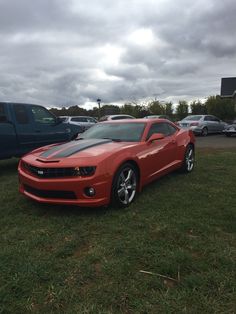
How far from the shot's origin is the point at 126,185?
4.53m

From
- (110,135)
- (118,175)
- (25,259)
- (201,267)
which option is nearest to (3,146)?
(110,135)

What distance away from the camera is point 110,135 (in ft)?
18.2

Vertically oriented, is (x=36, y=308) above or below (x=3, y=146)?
below

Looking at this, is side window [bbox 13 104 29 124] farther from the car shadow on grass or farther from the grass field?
the car shadow on grass

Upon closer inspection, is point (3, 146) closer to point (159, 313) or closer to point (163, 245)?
point (163, 245)

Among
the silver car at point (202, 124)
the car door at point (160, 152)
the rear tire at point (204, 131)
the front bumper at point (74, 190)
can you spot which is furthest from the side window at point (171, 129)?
the rear tire at point (204, 131)

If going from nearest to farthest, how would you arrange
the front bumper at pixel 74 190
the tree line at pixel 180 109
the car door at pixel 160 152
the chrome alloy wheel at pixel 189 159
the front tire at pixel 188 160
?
the front bumper at pixel 74 190 → the car door at pixel 160 152 → the front tire at pixel 188 160 → the chrome alloy wheel at pixel 189 159 → the tree line at pixel 180 109

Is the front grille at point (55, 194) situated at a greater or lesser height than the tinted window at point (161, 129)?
lesser

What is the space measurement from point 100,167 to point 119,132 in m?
1.60

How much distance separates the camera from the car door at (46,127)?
8102mm

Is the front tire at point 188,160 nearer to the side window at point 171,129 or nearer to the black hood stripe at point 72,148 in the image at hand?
the side window at point 171,129

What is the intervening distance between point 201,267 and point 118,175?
183 cm

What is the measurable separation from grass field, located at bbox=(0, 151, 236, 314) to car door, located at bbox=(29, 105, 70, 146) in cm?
340

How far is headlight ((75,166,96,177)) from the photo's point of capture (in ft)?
13.4
